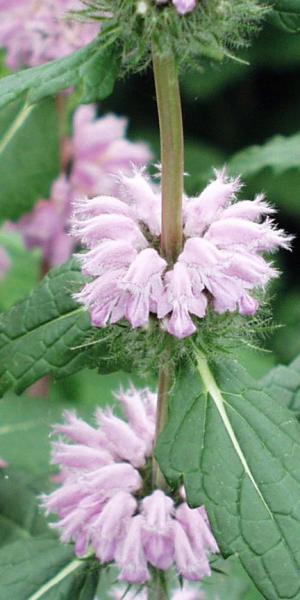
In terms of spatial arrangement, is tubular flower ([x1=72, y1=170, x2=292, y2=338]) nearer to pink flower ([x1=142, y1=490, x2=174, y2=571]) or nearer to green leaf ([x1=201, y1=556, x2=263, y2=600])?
pink flower ([x1=142, y1=490, x2=174, y2=571])

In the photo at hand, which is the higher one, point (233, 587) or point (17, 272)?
point (17, 272)

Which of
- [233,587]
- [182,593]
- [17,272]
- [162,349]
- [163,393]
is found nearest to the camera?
[162,349]

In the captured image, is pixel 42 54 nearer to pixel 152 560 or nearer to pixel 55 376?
pixel 55 376

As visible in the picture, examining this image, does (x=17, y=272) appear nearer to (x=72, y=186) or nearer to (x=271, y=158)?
(x=72, y=186)

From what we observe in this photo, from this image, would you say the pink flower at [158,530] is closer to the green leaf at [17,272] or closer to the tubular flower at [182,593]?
the tubular flower at [182,593]

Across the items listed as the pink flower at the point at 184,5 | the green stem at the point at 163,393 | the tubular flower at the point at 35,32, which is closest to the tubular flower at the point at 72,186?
the tubular flower at the point at 35,32

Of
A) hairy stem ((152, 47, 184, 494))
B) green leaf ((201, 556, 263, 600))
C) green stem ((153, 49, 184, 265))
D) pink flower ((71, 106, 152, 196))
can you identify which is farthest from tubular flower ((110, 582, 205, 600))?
pink flower ((71, 106, 152, 196))

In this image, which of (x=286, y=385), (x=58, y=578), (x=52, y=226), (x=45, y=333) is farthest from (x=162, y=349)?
(x=52, y=226)
